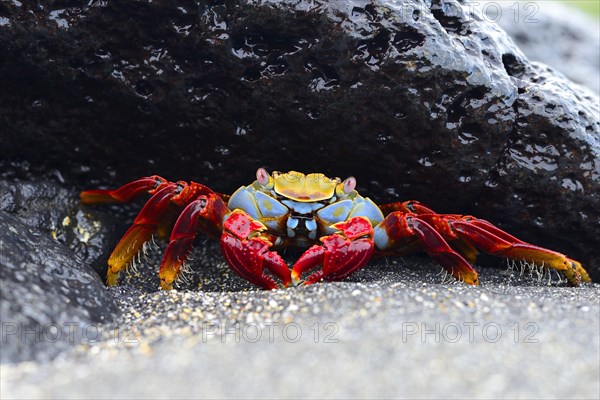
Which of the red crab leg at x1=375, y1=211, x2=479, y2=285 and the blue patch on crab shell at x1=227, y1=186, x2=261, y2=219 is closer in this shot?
the red crab leg at x1=375, y1=211, x2=479, y2=285

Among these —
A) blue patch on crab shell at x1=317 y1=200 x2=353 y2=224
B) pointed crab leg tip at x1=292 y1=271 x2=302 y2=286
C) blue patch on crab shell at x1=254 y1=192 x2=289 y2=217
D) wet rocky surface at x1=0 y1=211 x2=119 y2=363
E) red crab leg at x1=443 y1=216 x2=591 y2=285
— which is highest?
wet rocky surface at x1=0 y1=211 x2=119 y2=363

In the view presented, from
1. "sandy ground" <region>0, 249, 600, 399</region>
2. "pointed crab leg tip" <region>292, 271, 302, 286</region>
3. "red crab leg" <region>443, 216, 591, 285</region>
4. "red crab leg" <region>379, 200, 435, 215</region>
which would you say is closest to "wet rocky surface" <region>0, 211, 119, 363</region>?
"sandy ground" <region>0, 249, 600, 399</region>

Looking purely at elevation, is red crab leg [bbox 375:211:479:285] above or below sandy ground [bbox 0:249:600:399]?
below

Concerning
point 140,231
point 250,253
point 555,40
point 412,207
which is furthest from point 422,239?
point 555,40

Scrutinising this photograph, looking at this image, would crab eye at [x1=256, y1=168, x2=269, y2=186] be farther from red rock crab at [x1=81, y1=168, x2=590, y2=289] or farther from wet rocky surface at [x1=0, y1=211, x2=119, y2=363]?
wet rocky surface at [x1=0, y1=211, x2=119, y2=363]

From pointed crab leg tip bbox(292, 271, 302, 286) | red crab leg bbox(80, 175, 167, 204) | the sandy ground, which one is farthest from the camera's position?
red crab leg bbox(80, 175, 167, 204)

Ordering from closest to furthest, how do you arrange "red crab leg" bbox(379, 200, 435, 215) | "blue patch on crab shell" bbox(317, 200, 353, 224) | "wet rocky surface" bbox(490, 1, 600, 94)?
"blue patch on crab shell" bbox(317, 200, 353, 224) → "red crab leg" bbox(379, 200, 435, 215) → "wet rocky surface" bbox(490, 1, 600, 94)

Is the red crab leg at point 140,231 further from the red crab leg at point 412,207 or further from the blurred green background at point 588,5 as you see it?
the blurred green background at point 588,5
